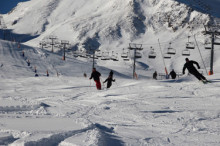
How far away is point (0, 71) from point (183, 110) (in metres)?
37.3

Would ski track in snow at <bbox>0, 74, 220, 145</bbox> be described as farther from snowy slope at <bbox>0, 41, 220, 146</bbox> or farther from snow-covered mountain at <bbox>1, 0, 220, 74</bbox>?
snow-covered mountain at <bbox>1, 0, 220, 74</bbox>

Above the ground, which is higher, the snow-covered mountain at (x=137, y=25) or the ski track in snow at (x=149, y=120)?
the snow-covered mountain at (x=137, y=25)

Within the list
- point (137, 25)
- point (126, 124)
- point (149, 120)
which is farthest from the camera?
point (137, 25)


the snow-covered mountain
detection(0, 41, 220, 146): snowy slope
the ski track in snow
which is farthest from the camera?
the snow-covered mountain

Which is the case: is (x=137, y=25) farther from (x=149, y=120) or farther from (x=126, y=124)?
(x=126, y=124)

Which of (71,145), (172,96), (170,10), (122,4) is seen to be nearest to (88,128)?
(71,145)

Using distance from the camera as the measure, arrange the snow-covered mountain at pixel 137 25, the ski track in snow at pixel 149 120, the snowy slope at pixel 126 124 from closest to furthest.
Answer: the snowy slope at pixel 126 124 → the ski track in snow at pixel 149 120 → the snow-covered mountain at pixel 137 25

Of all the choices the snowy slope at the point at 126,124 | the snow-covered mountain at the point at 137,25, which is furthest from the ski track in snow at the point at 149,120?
the snow-covered mountain at the point at 137,25

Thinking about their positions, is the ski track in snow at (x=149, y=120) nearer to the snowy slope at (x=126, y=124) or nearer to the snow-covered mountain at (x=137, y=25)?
the snowy slope at (x=126, y=124)

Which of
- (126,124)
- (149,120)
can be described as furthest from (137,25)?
(126,124)

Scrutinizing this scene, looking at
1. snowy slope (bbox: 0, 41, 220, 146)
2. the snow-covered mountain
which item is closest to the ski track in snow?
snowy slope (bbox: 0, 41, 220, 146)

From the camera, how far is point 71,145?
3746 millimetres

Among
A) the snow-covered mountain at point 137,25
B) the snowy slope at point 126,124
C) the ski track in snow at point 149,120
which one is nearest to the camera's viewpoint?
the snowy slope at point 126,124

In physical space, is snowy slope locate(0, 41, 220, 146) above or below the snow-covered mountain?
below
